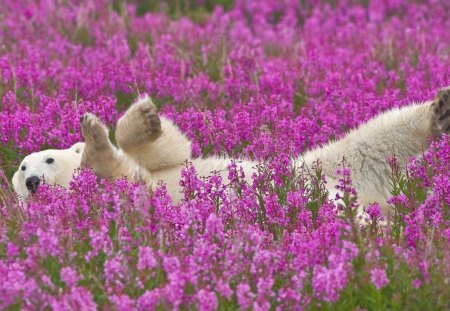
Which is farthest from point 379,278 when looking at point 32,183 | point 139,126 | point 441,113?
point 32,183

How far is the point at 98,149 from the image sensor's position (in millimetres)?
5840

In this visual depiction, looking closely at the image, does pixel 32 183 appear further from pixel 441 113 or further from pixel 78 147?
pixel 441 113

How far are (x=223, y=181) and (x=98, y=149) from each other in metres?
0.78

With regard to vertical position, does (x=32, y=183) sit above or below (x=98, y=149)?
below

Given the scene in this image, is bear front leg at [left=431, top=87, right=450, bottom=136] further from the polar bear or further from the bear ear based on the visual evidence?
the bear ear

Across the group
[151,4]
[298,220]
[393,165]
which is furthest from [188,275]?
[151,4]

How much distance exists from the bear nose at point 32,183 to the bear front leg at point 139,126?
0.59 m

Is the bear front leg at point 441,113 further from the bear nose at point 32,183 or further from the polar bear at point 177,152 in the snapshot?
the bear nose at point 32,183

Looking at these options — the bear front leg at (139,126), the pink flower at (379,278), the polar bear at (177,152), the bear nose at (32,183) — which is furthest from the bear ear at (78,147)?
the pink flower at (379,278)

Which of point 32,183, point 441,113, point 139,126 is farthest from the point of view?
point 139,126

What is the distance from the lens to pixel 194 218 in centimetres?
454

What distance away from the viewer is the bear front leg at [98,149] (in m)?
5.69

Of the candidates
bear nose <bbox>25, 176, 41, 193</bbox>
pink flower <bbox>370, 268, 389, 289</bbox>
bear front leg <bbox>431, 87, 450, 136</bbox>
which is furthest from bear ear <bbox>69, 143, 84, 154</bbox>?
pink flower <bbox>370, 268, 389, 289</bbox>

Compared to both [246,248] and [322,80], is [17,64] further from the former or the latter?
[246,248]
